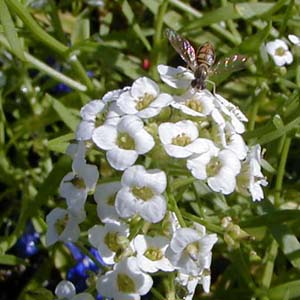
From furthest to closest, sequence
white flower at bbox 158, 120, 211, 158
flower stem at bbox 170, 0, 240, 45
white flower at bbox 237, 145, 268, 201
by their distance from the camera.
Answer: flower stem at bbox 170, 0, 240, 45
white flower at bbox 237, 145, 268, 201
white flower at bbox 158, 120, 211, 158

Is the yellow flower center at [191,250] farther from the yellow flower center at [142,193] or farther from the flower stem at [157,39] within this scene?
the flower stem at [157,39]


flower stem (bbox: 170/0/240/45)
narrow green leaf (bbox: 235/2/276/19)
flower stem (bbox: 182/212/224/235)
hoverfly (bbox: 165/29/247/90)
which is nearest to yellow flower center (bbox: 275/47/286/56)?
narrow green leaf (bbox: 235/2/276/19)

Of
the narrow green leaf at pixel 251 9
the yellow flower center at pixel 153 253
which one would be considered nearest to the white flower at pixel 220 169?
the yellow flower center at pixel 153 253

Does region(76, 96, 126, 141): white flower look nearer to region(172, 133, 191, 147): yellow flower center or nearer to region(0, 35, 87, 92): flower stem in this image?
region(172, 133, 191, 147): yellow flower center

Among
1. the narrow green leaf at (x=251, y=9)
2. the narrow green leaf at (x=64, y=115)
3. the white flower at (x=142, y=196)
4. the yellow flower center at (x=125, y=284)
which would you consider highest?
the white flower at (x=142, y=196)

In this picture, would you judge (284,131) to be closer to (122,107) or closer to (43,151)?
(122,107)

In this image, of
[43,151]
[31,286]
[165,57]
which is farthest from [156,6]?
[31,286]

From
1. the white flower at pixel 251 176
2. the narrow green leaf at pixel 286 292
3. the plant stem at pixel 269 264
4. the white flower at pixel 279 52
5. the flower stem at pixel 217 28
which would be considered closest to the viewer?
the white flower at pixel 251 176

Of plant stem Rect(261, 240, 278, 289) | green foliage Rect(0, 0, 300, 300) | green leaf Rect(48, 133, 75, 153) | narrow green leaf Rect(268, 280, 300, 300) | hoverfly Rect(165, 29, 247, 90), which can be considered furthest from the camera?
plant stem Rect(261, 240, 278, 289)
